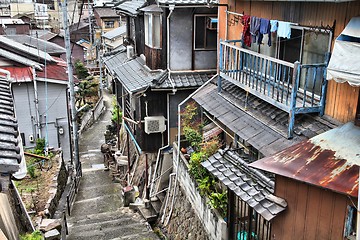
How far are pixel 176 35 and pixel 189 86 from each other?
8.78ft

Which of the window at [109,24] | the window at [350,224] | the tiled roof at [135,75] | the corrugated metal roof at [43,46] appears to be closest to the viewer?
the window at [350,224]

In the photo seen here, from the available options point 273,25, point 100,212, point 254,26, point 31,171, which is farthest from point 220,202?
point 31,171

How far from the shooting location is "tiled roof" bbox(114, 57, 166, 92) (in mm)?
17797

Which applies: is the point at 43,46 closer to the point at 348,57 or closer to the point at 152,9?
the point at 152,9

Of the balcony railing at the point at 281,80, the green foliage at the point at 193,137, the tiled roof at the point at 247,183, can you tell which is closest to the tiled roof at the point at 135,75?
the green foliage at the point at 193,137

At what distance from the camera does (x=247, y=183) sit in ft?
32.7

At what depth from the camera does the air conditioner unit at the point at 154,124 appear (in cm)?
1833

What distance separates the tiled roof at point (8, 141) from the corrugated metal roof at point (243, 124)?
20.7 ft

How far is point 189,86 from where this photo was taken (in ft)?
57.7

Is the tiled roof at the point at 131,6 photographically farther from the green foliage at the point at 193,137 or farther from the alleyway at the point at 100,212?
the alleyway at the point at 100,212

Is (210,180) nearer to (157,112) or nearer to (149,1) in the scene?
(157,112)

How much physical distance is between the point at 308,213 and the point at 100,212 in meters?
14.6

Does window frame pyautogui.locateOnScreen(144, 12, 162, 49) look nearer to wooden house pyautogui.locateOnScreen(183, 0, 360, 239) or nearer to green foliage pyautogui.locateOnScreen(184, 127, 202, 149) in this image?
wooden house pyautogui.locateOnScreen(183, 0, 360, 239)

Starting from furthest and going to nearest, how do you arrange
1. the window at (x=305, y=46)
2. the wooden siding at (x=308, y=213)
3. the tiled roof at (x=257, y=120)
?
the window at (x=305, y=46) → the tiled roof at (x=257, y=120) → the wooden siding at (x=308, y=213)
